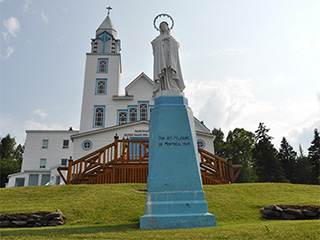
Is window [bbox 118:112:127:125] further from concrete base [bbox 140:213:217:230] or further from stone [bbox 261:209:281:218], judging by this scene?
concrete base [bbox 140:213:217:230]

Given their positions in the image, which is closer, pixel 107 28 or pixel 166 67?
pixel 166 67

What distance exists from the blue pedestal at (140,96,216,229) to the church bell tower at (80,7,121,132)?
21137mm

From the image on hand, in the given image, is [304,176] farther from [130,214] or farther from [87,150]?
[130,214]

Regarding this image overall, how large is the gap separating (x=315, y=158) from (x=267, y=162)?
27.8ft

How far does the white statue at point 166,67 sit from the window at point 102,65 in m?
23.3

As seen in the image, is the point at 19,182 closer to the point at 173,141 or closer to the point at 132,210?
the point at 132,210

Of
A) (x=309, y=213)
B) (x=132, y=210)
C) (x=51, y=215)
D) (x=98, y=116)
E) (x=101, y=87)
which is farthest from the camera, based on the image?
(x=101, y=87)

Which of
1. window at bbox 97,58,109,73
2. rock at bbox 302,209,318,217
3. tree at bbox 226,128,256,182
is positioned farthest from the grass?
tree at bbox 226,128,256,182

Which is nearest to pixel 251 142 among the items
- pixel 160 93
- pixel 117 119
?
pixel 117 119

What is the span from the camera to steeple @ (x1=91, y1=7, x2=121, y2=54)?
32375 millimetres

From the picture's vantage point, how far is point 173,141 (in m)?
6.65

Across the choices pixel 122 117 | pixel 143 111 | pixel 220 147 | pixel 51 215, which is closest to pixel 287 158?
pixel 220 147

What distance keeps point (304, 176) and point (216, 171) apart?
32164 mm

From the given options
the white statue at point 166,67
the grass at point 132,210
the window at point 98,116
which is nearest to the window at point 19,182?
the window at point 98,116
